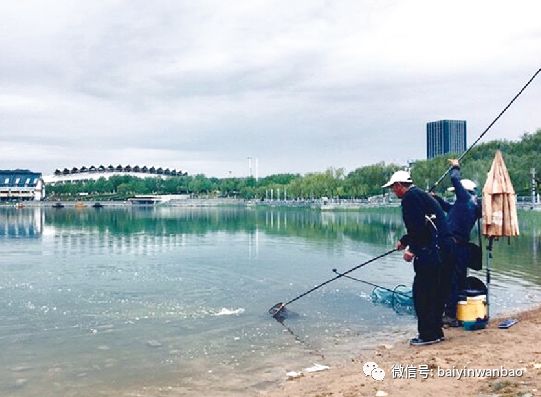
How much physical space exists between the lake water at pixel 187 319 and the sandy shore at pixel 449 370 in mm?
815

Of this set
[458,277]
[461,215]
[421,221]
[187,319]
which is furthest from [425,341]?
[187,319]

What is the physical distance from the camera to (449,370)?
25.2ft

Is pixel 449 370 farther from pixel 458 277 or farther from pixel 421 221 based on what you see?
pixel 458 277

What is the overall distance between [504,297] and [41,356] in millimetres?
12102

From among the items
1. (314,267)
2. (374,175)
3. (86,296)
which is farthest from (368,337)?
(374,175)

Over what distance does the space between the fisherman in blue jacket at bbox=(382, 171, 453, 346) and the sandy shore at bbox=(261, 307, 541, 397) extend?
0.47 meters

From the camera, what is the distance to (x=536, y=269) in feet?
68.5

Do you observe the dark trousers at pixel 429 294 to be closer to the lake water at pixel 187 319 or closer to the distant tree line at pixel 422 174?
the lake water at pixel 187 319

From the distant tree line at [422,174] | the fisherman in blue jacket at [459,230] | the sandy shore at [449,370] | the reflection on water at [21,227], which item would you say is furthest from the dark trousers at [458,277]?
the distant tree line at [422,174]

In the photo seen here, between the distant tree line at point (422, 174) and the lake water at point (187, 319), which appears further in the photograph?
the distant tree line at point (422, 174)

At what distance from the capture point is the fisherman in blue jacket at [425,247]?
30.9 feet

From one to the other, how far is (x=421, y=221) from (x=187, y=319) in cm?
673

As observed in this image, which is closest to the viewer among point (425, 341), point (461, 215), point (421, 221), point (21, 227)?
point (421, 221)

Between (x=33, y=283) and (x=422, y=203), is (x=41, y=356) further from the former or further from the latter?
(x=33, y=283)
